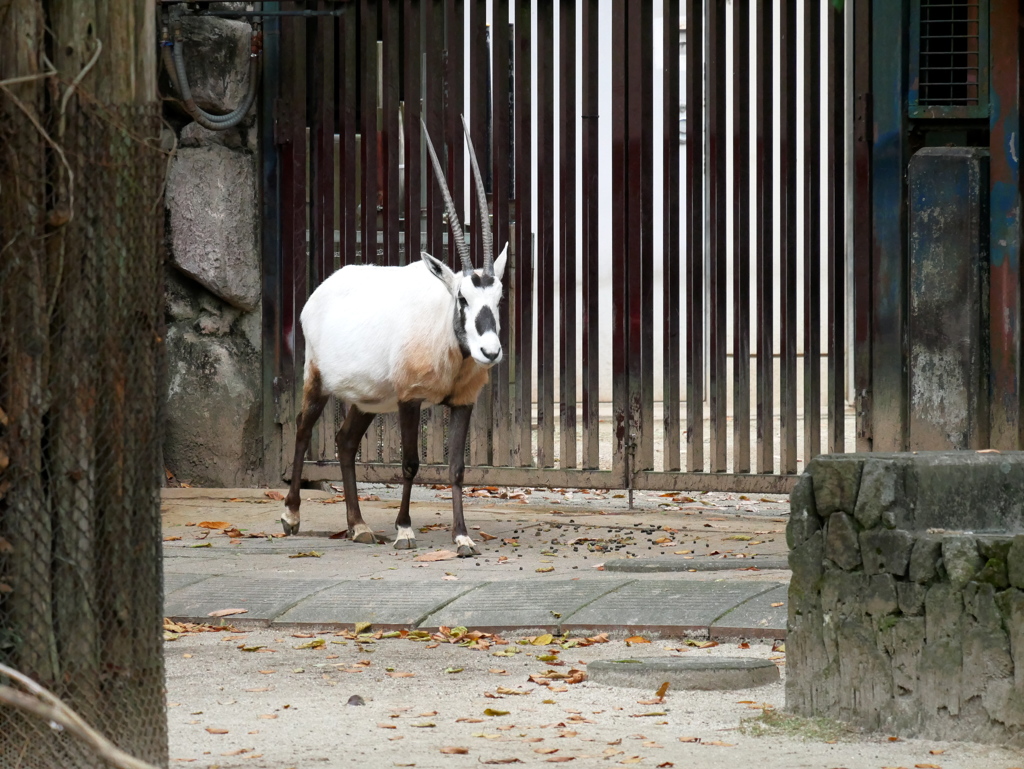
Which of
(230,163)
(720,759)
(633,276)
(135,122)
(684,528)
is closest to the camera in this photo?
(135,122)

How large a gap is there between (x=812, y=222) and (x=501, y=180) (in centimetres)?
185

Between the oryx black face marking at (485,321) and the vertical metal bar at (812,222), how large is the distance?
2.21 meters

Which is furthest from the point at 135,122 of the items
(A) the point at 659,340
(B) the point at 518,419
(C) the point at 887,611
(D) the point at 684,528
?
(A) the point at 659,340

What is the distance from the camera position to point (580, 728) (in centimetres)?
414

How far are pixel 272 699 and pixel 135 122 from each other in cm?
192

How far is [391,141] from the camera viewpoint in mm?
9312

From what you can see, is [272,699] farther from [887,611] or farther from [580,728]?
[887,611]

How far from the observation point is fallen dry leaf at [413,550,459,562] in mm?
7035

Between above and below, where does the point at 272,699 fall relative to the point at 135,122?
below

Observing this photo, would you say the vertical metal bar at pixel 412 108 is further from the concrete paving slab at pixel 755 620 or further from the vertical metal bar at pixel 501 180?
the concrete paving slab at pixel 755 620

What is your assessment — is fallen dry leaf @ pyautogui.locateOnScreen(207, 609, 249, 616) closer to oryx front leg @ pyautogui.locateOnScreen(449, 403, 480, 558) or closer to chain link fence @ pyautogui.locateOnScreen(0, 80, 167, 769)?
oryx front leg @ pyautogui.locateOnScreen(449, 403, 480, 558)

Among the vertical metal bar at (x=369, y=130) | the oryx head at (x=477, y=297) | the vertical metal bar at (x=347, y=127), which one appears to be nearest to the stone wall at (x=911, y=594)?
the oryx head at (x=477, y=297)

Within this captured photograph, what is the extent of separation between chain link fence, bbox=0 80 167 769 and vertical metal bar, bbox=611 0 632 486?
545cm

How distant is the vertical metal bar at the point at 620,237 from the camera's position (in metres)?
8.82
